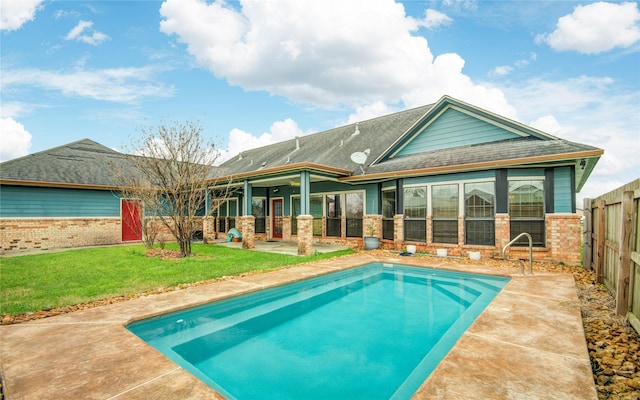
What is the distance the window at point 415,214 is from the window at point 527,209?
9.31 feet

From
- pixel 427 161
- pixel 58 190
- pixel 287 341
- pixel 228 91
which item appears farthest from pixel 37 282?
pixel 228 91

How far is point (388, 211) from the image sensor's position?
12.8 m

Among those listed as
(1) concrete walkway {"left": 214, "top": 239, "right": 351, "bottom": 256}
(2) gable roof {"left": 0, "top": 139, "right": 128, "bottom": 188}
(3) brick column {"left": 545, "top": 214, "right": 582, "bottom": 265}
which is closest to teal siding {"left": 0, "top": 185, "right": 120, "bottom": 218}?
(2) gable roof {"left": 0, "top": 139, "right": 128, "bottom": 188}

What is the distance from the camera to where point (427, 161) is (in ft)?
37.0

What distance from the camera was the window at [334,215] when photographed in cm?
1445

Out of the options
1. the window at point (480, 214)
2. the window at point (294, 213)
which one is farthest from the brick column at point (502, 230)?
the window at point (294, 213)

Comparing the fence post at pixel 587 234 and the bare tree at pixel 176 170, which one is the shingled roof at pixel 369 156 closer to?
the fence post at pixel 587 234

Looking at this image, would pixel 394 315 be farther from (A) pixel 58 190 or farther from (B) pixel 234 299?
(A) pixel 58 190

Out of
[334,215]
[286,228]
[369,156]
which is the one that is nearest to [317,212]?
[334,215]

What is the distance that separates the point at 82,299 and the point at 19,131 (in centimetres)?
2303

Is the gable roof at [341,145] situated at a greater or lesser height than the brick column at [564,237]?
greater

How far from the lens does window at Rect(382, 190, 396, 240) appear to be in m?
12.5

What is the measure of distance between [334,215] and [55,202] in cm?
1357

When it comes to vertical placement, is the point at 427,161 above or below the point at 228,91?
below
